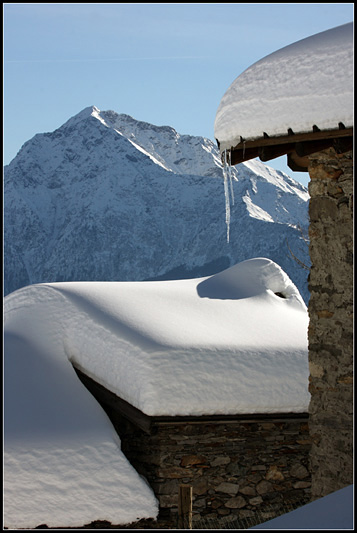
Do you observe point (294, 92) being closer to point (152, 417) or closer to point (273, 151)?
point (273, 151)

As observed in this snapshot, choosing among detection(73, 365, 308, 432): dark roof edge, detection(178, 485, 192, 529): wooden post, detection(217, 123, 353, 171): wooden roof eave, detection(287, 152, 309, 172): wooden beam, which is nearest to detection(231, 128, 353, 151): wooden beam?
detection(217, 123, 353, 171): wooden roof eave

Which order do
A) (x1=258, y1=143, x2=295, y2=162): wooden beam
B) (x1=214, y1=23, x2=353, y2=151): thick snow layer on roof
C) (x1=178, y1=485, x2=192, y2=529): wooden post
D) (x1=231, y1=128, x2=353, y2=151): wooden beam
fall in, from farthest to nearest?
(x1=178, y1=485, x2=192, y2=529): wooden post
(x1=258, y1=143, x2=295, y2=162): wooden beam
(x1=231, y1=128, x2=353, y2=151): wooden beam
(x1=214, y1=23, x2=353, y2=151): thick snow layer on roof

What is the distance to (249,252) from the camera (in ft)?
319

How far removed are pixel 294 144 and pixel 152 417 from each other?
10.5ft

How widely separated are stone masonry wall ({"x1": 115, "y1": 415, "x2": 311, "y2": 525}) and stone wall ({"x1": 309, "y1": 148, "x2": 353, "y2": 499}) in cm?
235

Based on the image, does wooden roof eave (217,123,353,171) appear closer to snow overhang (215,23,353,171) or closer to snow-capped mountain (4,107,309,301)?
snow overhang (215,23,353,171)

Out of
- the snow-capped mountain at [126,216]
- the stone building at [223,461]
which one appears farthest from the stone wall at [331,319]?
the snow-capped mountain at [126,216]

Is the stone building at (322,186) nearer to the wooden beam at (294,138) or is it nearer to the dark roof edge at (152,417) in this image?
the wooden beam at (294,138)

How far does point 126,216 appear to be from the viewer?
124m

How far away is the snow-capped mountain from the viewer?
353 ft

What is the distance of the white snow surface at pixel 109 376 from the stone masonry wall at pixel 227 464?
21 cm

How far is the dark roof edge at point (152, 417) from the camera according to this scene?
24.3 feet

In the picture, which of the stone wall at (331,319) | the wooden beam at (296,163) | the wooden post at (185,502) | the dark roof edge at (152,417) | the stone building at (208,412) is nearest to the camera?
the stone wall at (331,319)

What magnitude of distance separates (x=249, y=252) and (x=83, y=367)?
3527 inches
